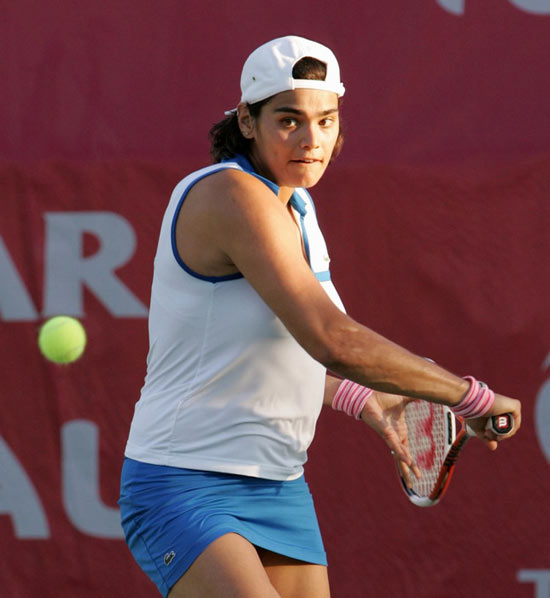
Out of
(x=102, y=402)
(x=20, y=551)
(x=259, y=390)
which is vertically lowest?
(x=20, y=551)

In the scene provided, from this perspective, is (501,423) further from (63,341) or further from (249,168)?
(63,341)

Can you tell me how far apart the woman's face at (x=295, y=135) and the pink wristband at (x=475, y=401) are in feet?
1.72

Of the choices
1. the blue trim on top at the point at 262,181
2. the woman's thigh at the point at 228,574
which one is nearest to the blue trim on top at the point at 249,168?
the blue trim on top at the point at 262,181

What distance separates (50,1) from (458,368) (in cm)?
188

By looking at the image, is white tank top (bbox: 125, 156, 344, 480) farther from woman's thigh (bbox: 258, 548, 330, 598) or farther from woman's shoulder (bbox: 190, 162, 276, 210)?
woman's thigh (bbox: 258, 548, 330, 598)

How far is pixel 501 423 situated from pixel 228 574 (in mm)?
616

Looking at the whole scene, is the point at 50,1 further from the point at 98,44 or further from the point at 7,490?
the point at 7,490

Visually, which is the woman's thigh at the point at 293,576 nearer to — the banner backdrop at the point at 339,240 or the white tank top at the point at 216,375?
the white tank top at the point at 216,375

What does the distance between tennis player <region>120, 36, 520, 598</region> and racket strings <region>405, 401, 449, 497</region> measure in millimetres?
429

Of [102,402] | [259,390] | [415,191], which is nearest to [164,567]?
[259,390]

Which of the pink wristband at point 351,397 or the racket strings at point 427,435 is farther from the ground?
the pink wristband at point 351,397

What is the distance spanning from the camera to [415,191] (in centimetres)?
378

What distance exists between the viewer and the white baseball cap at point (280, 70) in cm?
224

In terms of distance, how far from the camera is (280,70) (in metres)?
2.24
